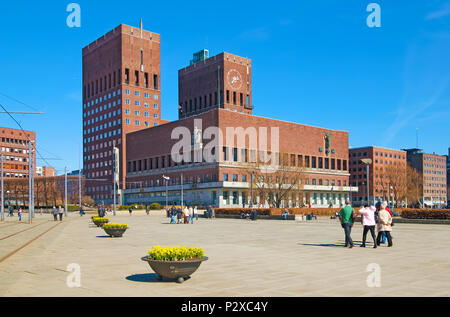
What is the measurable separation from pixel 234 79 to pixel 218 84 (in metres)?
5.67

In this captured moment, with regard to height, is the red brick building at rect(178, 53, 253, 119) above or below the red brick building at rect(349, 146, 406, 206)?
above

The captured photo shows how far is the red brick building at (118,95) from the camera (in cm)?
13650

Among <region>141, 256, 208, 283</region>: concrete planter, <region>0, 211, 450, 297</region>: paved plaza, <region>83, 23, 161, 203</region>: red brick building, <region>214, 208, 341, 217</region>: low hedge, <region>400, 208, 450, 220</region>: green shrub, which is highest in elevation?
<region>83, 23, 161, 203</region>: red brick building

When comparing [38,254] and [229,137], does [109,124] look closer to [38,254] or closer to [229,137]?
[229,137]

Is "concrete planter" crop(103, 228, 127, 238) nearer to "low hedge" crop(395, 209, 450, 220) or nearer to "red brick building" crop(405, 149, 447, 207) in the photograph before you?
"low hedge" crop(395, 209, 450, 220)

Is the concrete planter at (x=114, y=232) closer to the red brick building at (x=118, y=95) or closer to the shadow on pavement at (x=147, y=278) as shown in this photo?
the shadow on pavement at (x=147, y=278)

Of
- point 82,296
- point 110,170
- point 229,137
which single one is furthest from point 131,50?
point 82,296

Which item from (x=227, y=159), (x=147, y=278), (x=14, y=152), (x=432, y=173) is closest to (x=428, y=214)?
(x=147, y=278)

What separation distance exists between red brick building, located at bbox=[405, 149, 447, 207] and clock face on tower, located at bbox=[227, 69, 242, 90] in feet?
274

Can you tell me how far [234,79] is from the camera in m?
144

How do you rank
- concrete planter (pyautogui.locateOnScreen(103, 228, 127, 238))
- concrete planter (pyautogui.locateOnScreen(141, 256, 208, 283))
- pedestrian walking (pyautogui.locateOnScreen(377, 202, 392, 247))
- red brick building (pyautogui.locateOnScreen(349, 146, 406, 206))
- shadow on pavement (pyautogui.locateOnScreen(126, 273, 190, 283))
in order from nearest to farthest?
concrete planter (pyautogui.locateOnScreen(141, 256, 208, 283))
shadow on pavement (pyautogui.locateOnScreen(126, 273, 190, 283))
pedestrian walking (pyautogui.locateOnScreen(377, 202, 392, 247))
concrete planter (pyautogui.locateOnScreen(103, 228, 127, 238))
red brick building (pyautogui.locateOnScreen(349, 146, 406, 206))

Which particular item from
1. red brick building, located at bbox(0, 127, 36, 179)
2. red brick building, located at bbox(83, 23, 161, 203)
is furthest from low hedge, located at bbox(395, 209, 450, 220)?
red brick building, located at bbox(0, 127, 36, 179)

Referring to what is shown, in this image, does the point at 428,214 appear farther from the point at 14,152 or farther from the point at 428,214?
the point at 14,152

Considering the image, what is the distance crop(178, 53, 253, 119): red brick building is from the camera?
142 meters
